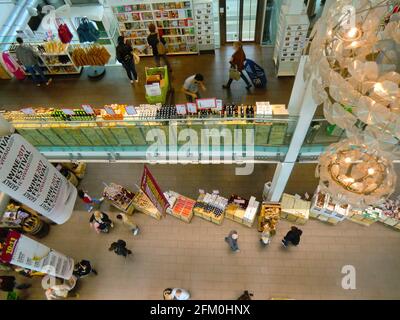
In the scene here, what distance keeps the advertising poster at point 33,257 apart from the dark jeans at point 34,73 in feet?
21.2

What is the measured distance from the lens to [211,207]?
9.63m

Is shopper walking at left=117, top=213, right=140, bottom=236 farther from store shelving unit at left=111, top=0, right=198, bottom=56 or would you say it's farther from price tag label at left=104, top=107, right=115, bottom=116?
store shelving unit at left=111, top=0, right=198, bottom=56

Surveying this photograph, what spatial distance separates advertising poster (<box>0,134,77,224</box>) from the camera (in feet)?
19.8

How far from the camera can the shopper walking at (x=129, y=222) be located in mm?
9398

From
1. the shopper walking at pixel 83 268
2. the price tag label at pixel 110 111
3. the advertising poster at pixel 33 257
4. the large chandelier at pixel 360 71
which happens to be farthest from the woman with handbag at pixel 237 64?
the advertising poster at pixel 33 257

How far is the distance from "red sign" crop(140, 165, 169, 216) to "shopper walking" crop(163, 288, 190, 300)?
7.32ft

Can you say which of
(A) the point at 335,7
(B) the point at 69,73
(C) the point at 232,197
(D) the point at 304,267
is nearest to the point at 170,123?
(C) the point at 232,197

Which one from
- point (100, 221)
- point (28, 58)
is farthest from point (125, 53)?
point (100, 221)

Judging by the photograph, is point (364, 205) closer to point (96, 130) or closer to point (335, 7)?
point (335, 7)

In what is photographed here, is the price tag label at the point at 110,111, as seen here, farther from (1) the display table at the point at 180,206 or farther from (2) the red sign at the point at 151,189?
(1) the display table at the point at 180,206

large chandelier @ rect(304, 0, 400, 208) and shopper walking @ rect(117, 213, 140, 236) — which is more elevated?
large chandelier @ rect(304, 0, 400, 208)

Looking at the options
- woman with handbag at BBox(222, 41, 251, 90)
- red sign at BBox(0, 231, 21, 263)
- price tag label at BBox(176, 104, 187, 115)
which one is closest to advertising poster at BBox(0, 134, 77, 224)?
red sign at BBox(0, 231, 21, 263)

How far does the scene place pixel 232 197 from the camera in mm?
9703

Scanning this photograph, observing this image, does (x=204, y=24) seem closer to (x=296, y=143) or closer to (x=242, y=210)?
(x=296, y=143)
